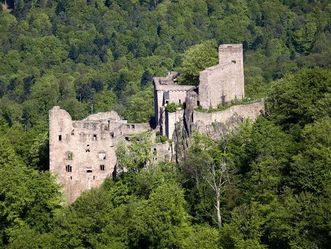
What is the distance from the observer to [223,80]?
3004 inches

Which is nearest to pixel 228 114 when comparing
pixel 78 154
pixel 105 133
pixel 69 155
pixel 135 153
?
pixel 135 153

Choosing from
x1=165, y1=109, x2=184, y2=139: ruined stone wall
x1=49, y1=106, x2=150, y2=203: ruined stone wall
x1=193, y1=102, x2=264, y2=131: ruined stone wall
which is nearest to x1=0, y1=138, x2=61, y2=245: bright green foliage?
x1=49, y1=106, x2=150, y2=203: ruined stone wall

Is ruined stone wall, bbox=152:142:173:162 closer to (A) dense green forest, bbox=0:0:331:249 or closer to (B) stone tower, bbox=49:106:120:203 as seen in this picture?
(A) dense green forest, bbox=0:0:331:249

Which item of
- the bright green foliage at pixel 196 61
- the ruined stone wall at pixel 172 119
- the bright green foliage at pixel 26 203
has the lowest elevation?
the bright green foliage at pixel 26 203

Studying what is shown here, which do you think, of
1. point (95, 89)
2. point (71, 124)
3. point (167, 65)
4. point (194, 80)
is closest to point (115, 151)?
point (71, 124)

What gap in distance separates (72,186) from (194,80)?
1145cm

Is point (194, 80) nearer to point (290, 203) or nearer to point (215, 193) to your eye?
point (215, 193)

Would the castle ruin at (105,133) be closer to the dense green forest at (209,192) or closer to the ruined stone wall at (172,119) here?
the ruined stone wall at (172,119)

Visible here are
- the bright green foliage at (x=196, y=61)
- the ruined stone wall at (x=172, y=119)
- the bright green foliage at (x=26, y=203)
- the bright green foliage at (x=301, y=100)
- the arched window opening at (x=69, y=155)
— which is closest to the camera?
the bright green foliage at (x=301, y=100)

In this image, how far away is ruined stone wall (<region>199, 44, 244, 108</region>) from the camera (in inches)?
2958

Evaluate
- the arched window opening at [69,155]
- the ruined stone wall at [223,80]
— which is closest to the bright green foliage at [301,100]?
the ruined stone wall at [223,80]

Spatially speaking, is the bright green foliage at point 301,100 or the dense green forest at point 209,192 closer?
the dense green forest at point 209,192

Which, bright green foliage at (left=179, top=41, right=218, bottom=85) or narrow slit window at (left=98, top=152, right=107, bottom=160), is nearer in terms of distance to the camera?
narrow slit window at (left=98, top=152, right=107, bottom=160)

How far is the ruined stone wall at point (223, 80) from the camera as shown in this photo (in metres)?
75.1
